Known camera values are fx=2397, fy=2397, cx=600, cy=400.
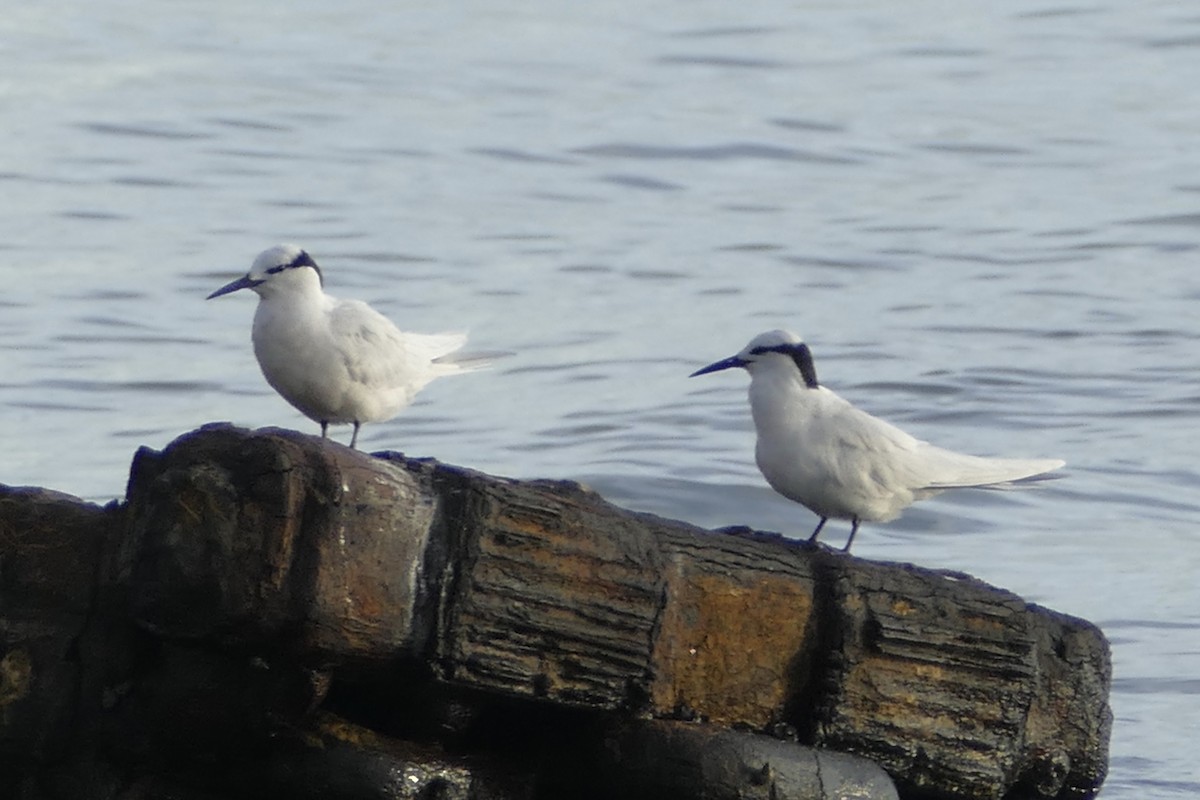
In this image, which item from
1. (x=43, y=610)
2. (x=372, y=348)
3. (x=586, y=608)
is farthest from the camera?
(x=372, y=348)

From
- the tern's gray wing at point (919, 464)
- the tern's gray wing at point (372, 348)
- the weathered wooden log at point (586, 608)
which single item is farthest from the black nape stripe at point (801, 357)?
the weathered wooden log at point (586, 608)

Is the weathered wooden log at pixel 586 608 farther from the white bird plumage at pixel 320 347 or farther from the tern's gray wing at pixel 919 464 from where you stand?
the white bird plumage at pixel 320 347

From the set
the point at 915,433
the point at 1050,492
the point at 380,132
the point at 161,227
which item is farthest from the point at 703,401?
the point at 380,132

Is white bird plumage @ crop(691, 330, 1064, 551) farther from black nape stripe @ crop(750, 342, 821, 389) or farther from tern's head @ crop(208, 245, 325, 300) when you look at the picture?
tern's head @ crop(208, 245, 325, 300)

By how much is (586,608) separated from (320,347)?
94.4 inches

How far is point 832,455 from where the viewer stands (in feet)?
24.2

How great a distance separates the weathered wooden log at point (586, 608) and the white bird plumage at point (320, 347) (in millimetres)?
1872

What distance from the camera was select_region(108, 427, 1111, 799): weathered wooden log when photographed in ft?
17.8

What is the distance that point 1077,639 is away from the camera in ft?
21.3

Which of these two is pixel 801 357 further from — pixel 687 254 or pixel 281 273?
pixel 687 254

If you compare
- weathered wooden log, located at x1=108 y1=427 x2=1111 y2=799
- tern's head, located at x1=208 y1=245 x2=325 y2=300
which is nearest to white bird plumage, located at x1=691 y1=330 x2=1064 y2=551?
weathered wooden log, located at x1=108 y1=427 x2=1111 y2=799

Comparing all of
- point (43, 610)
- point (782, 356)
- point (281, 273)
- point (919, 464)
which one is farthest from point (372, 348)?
point (43, 610)

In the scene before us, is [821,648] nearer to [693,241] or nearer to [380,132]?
[693,241]

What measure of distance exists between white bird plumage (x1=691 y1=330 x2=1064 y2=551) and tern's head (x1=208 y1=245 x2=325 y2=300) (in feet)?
4.79
